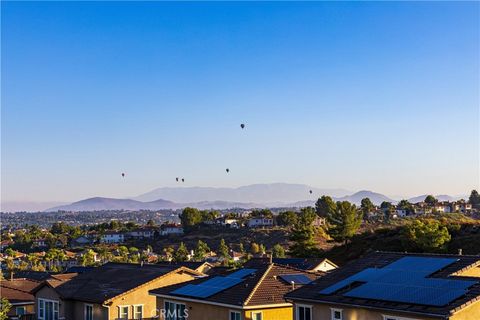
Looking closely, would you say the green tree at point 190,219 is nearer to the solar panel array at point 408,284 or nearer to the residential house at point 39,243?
the residential house at point 39,243

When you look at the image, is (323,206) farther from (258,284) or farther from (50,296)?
(258,284)

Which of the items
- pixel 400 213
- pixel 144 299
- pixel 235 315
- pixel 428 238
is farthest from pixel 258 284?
pixel 400 213

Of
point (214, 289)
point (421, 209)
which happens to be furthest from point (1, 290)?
point (421, 209)

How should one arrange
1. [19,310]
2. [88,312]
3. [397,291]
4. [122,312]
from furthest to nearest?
[19,310] < [88,312] < [122,312] < [397,291]

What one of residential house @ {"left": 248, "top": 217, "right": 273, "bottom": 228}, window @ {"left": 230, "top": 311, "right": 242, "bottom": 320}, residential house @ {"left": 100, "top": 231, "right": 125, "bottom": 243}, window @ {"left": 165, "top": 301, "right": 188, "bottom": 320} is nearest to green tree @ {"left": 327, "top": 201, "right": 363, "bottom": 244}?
window @ {"left": 165, "top": 301, "right": 188, "bottom": 320}

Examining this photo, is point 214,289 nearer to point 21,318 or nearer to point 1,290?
point 21,318

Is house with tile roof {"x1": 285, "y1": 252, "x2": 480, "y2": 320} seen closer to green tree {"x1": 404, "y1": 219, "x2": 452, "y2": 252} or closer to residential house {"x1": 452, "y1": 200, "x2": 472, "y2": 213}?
green tree {"x1": 404, "y1": 219, "x2": 452, "y2": 252}

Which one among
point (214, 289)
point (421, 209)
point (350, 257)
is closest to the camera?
point (214, 289)
